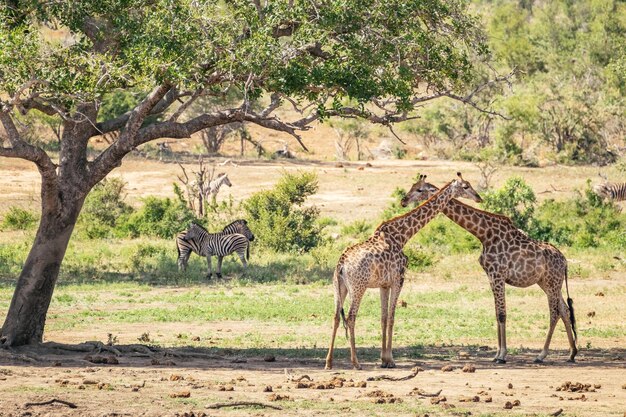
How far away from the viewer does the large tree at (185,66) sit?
44.2 feet

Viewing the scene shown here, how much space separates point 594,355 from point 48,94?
782cm

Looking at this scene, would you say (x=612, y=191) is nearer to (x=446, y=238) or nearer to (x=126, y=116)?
(x=446, y=238)

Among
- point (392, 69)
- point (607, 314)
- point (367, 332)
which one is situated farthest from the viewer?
point (607, 314)

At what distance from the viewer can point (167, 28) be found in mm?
13711

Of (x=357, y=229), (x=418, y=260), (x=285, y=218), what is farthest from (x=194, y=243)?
(x=357, y=229)

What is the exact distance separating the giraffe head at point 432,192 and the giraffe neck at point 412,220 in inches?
4.0


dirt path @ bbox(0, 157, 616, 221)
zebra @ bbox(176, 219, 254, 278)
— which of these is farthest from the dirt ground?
zebra @ bbox(176, 219, 254, 278)

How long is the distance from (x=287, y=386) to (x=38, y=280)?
405 cm

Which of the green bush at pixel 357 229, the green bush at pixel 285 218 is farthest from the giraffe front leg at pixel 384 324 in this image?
the green bush at pixel 357 229

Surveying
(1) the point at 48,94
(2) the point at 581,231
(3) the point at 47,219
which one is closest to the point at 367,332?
(3) the point at 47,219

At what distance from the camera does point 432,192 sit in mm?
15234

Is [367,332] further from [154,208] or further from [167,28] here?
[154,208]

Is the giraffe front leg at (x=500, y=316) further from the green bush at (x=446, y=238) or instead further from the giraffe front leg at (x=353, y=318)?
the green bush at (x=446, y=238)

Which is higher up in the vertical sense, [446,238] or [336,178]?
[336,178]
